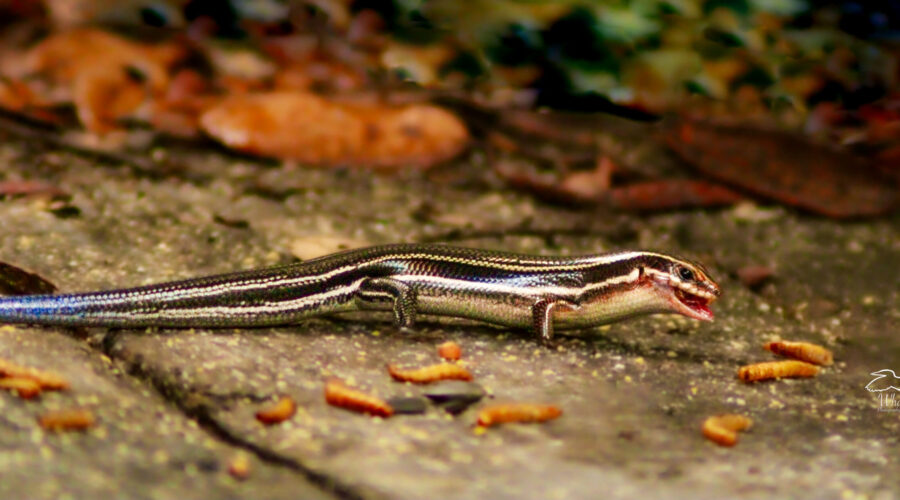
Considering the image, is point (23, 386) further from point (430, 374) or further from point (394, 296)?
point (394, 296)

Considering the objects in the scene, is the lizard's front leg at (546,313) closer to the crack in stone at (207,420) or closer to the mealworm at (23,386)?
the crack in stone at (207,420)

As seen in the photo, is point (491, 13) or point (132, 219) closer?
point (132, 219)

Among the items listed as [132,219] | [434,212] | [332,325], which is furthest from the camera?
[434,212]

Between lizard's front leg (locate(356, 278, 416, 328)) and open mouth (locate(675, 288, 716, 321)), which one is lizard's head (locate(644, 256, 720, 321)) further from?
lizard's front leg (locate(356, 278, 416, 328))

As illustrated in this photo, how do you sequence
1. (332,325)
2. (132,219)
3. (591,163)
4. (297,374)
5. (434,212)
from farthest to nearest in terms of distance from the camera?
(591,163), (434,212), (132,219), (332,325), (297,374)

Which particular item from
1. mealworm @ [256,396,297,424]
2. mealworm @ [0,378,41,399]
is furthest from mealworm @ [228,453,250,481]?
mealworm @ [0,378,41,399]

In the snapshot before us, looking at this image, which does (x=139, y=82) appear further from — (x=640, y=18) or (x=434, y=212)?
(x=640, y=18)

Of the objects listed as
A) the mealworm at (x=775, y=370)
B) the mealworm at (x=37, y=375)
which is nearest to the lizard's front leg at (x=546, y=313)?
the mealworm at (x=775, y=370)

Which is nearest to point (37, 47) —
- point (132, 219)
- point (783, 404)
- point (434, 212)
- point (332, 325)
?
point (132, 219)

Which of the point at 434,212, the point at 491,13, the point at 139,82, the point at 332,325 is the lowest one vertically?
the point at 332,325
